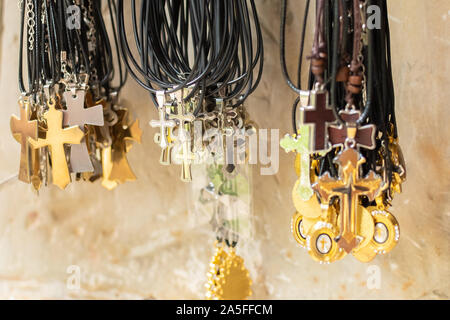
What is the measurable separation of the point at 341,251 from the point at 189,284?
1.93 ft

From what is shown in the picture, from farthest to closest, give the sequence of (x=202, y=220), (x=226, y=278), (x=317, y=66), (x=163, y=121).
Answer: (x=202, y=220), (x=226, y=278), (x=163, y=121), (x=317, y=66)

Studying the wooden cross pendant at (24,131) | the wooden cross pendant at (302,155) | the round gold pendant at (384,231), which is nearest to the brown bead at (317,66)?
the wooden cross pendant at (302,155)

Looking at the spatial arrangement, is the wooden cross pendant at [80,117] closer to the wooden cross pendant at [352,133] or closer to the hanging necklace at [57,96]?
the hanging necklace at [57,96]

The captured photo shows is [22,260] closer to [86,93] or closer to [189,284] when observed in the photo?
[189,284]

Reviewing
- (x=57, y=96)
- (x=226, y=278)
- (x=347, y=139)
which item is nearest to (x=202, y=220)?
(x=226, y=278)

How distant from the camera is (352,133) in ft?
2.49

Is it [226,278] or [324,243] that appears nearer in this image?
[324,243]

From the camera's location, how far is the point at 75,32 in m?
1.02

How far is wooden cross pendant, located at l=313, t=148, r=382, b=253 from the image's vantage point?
77 centimetres

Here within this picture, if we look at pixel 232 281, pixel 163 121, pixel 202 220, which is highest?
pixel 163 121

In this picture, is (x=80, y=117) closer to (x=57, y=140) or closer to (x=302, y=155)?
(x=57, y=140)

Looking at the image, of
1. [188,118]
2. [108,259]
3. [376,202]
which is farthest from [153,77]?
[108,259]

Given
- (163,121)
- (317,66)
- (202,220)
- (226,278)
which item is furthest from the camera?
(202,220)

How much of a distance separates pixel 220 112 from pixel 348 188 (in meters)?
0.30
